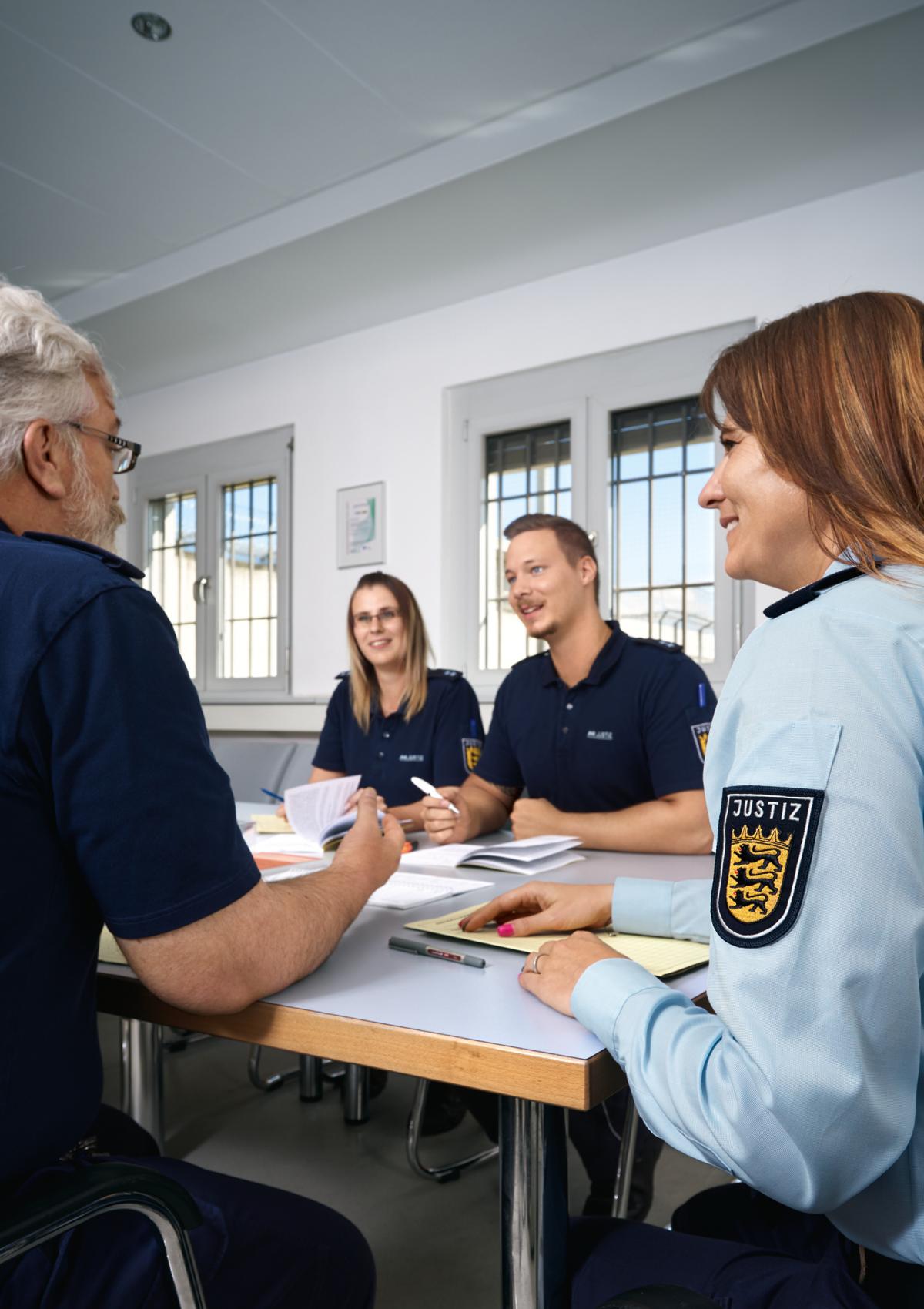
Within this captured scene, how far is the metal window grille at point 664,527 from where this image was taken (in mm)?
4184

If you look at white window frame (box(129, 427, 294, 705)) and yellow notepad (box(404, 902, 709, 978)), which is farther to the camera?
white window frame (box(129, 427, 294, 705))

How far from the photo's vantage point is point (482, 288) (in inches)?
183

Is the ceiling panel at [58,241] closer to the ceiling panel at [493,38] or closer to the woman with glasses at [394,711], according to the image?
the ceiling panel at [493,38]

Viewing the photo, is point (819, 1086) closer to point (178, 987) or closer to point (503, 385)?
point (178, 987)

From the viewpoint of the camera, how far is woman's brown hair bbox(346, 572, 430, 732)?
310cm

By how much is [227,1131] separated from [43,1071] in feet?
5.71

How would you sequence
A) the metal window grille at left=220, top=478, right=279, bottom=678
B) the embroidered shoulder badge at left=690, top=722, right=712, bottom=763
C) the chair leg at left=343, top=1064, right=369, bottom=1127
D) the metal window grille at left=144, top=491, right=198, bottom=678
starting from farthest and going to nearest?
1. the metal window grille at left=144, top=491, right=198, bottom=678
2. the metal window grille at left=220, top=478, right=279, bottom=678
3. the chair leg at left=343, top=1064, right=369, bottom=1127
4. the embroidered shoulder badge at left=690, top=722, right=712, bottom=763

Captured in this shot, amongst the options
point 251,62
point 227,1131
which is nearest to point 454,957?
point 227,1131

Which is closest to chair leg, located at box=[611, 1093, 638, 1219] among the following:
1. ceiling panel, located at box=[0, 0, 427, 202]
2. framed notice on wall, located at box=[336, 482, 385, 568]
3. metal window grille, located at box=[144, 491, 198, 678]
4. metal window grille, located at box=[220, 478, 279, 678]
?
ceiling panel, located at box=[0, 0, 427, 202]

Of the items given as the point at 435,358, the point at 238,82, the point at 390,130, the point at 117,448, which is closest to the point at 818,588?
the point at 117,448

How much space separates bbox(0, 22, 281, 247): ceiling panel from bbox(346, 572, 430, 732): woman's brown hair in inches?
75.9

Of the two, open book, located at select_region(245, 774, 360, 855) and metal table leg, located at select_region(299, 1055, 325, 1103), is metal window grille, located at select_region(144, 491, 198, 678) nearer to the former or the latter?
metal table leg, located at select_region(299, 1055, 325, 1103)

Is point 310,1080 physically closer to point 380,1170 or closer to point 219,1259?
point 380,1170

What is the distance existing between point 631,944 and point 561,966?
22 centimetres
